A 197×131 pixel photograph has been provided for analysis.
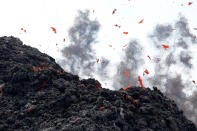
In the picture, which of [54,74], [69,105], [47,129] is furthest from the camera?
[54,74]

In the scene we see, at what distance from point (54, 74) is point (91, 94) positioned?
3.67 metres

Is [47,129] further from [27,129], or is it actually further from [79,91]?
[79,91]

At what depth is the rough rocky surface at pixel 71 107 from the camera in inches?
370

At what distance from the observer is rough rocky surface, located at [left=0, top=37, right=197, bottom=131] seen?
9398 millimetres

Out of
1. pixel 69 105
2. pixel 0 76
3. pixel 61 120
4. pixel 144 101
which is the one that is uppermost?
pixel 0 76

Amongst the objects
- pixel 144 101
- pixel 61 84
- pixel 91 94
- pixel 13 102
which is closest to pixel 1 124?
pixel 13 102

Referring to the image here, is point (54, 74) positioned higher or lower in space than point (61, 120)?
higher

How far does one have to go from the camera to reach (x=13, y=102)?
11500 mm

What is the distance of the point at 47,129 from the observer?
8.68m

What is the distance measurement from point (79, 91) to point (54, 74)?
2.95 meters

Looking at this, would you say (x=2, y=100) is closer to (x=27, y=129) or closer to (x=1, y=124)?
(x=1, y=124)

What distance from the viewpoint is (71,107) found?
35.2ft

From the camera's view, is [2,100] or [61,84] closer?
[2,100]

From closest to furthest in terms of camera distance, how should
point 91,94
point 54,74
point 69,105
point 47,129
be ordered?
1. point 47,129
2. point 69,105
3. point 91,94
4. point 54,74
